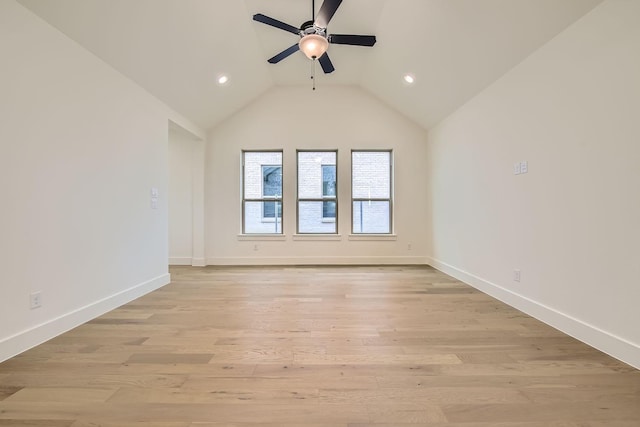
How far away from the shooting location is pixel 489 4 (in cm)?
239

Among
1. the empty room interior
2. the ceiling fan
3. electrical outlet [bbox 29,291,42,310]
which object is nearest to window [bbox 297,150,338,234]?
the empty room interior

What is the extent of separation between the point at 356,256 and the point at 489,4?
3897 millimetres

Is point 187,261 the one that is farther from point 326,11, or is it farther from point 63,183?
point 326,11

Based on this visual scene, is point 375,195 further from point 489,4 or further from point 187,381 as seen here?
point 187,381

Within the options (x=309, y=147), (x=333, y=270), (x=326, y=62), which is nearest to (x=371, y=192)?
(x=309, y=147)

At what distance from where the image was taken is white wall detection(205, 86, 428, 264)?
5074mm

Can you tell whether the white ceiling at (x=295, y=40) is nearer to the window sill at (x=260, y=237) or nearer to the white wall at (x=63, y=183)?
the white wall at (x=63, y=183)

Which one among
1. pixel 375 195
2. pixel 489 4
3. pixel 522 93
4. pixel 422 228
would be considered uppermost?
pixel 489 4

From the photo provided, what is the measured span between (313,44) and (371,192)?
3063 mm

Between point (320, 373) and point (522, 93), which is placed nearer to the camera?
point (320, 373)

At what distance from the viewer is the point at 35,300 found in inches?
79.7

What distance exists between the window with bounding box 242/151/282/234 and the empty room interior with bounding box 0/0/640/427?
3.73 ft

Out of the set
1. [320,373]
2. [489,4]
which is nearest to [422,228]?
[489,4]

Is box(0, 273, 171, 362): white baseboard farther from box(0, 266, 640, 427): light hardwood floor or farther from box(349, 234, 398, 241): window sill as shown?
box(349, 234, 398, 241): window sill
